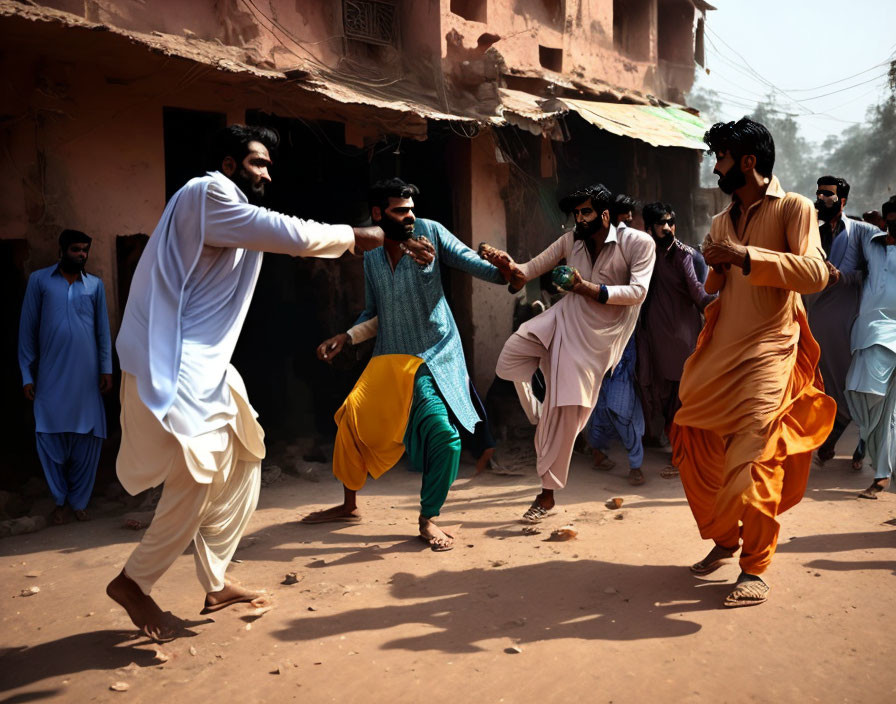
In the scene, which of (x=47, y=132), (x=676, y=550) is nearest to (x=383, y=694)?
(x=676, y=550)

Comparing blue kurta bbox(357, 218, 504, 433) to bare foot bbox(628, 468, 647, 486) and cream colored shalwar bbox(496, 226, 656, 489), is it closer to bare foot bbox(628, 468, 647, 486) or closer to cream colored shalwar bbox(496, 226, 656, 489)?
cream colored shalwar bbox(496, 226, 656, 489)

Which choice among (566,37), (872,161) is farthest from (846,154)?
(566,37)

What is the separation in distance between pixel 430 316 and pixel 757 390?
2105mm

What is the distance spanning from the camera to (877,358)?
6.77 metres

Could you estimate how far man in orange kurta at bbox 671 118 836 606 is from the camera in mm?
4141

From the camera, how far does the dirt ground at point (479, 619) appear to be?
3.39m

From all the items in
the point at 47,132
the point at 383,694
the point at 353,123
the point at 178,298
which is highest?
the point at 353,123

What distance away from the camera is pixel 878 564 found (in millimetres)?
4797

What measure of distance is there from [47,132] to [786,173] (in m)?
72.1

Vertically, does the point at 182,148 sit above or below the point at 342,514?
above

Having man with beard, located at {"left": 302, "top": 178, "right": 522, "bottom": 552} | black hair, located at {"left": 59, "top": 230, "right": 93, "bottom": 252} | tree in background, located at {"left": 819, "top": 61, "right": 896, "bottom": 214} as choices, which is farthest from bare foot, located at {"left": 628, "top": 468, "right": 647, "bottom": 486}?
tree in background, located at {"left": 819, "top": 61, "right": 896, "bottom": 214}

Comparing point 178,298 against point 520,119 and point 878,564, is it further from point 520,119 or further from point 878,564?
point 520,119

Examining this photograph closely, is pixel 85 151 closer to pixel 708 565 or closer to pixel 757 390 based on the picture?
pixel 757 390

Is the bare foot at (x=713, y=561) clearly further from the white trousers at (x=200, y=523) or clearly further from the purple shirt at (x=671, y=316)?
the purple shirt at (x=671, y=316)
